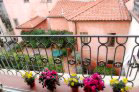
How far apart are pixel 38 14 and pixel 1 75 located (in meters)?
12.3

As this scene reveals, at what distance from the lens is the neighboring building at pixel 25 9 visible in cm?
1316

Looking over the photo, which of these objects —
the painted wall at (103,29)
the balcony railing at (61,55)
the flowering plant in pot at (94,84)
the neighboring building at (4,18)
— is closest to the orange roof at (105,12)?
the painted wall at (103,29)

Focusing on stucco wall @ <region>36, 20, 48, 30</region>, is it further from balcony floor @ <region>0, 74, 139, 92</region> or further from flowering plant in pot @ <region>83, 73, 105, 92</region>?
flowering plant in pot @ <region>83, 73, 105, 92</region>

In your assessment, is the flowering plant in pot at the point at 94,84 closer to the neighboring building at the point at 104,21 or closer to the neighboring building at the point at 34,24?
the neighboring building at the point at 104,21

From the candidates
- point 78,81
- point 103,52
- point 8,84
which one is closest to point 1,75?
point 8,84

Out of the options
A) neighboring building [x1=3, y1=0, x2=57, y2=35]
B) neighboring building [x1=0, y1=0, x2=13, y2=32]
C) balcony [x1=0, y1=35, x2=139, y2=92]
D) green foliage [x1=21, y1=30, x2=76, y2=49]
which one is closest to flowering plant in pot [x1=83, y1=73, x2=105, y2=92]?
balcony [x1=0, y1=35, x2=139, y2=92]

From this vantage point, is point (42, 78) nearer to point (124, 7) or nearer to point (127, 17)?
point (127, 17)

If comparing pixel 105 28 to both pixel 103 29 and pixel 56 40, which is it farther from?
pixel 56 40

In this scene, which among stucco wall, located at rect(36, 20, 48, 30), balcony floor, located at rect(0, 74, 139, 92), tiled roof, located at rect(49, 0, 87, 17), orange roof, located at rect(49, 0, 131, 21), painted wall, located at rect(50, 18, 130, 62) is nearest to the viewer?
balcony floor, located at rect(0, 74, 139, 92)

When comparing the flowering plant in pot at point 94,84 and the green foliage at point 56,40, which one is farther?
the green foliage at point 56,40

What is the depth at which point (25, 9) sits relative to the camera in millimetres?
14102

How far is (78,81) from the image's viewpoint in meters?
1.84

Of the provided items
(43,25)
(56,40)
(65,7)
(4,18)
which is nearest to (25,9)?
(43,25)

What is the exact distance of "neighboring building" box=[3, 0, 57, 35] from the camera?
1316 cm
